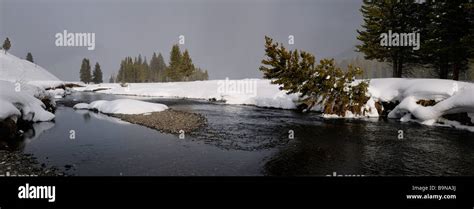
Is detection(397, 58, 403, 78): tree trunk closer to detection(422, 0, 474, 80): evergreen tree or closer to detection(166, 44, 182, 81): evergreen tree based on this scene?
detection(422, 0, 474, 80): evergreen tree

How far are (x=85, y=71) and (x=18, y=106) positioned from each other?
117854 mm

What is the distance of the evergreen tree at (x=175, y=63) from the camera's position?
88062mm

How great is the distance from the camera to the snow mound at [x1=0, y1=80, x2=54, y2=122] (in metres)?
16.4

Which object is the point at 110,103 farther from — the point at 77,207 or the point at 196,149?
the point at 77,207

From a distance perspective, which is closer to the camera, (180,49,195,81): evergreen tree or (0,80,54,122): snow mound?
(0,80,54,122): snow mound

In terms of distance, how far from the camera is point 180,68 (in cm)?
8550

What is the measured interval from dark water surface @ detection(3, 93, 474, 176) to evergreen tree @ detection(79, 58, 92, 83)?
116 metres

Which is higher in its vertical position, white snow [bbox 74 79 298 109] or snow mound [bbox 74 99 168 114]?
white snow [bbox 74 79 298 109]

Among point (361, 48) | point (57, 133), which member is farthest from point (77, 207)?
point (361, 48)

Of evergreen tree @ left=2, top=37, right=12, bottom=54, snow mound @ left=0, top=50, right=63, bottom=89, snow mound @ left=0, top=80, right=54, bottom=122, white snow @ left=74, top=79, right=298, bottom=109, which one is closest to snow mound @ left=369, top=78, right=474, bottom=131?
white snow @ left=74, top=79, right=298, bottom=109

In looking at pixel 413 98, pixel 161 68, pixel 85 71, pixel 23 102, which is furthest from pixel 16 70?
pixel 413 98

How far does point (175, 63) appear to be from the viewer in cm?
8981

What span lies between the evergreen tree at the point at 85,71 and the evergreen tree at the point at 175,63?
2126 inches

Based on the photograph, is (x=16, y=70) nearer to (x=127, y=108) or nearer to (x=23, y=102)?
(x=127, y=108)
